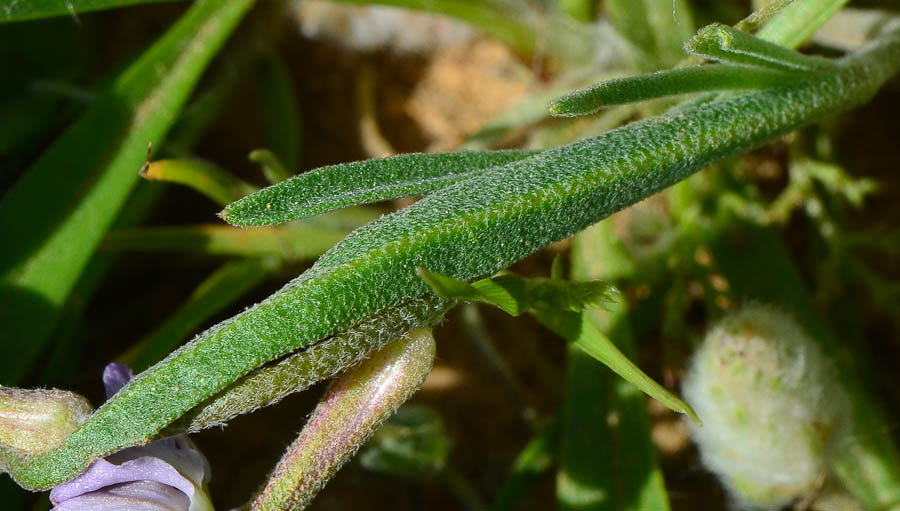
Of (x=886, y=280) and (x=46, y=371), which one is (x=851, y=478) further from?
(x=46, y=371)

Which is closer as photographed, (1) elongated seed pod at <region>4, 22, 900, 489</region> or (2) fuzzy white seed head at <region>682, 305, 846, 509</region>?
(1) elongated seed pod at <region>4, 22, 900, 489</region>

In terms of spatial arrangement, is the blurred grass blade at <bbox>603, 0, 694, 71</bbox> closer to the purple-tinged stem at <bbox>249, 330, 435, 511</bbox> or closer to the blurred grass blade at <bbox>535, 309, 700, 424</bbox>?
the blurred grass blade at <bbox>535, 309, 700, 424</bbox>

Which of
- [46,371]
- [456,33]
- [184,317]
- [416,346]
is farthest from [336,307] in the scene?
[456,33]

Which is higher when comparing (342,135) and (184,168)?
(184,168)

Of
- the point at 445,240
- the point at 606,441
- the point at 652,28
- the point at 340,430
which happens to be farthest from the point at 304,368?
the point at 652,28

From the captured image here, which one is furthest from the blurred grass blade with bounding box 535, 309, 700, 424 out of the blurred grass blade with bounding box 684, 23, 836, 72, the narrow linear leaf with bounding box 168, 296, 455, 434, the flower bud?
the flower bud

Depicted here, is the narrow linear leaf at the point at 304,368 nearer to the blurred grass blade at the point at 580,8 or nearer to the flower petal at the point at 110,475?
the flower petal at the point at 110,475

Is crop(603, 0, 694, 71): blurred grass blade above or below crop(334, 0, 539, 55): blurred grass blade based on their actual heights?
above
